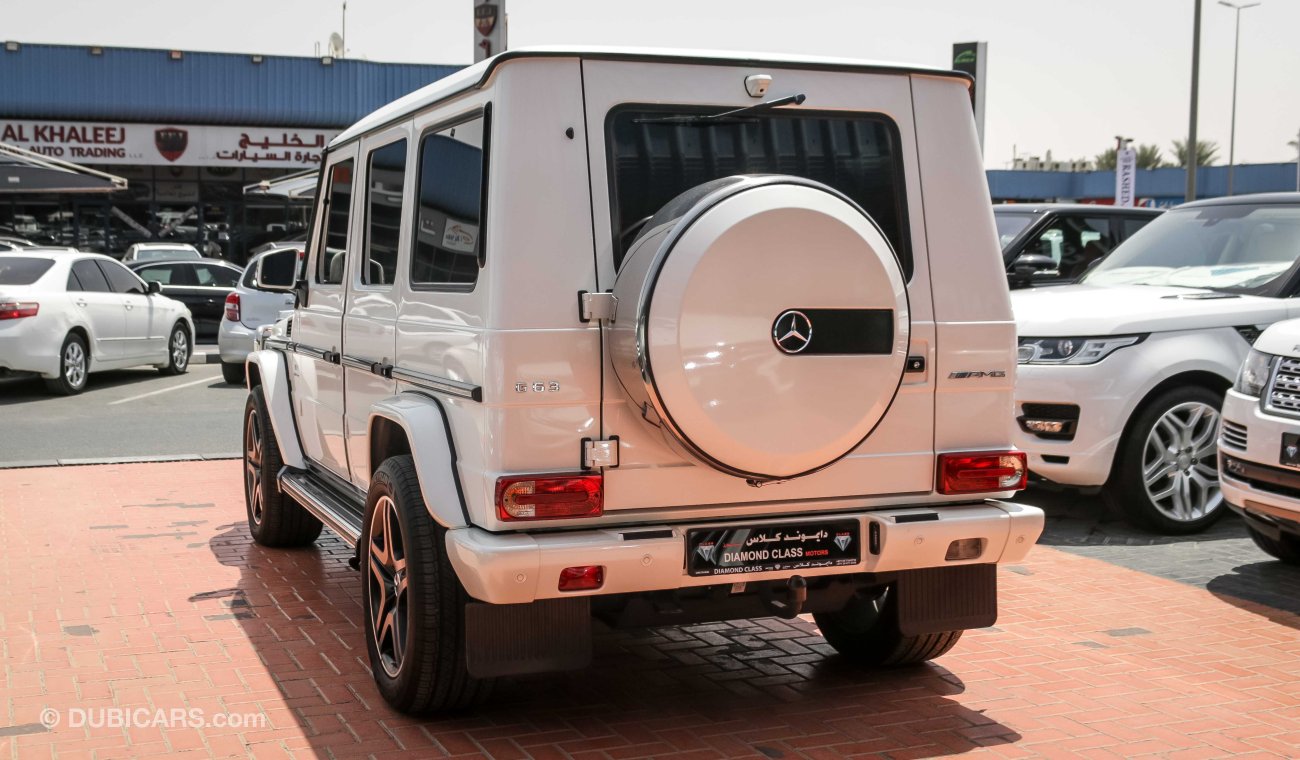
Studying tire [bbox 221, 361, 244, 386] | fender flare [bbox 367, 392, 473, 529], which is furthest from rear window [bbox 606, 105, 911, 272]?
tire [bbox 221, 361, 244, 386]

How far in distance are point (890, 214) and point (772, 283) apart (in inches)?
31.2

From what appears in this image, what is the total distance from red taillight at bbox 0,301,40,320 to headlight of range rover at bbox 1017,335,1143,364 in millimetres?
10856

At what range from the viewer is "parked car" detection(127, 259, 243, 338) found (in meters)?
21.4

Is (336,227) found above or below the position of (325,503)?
above

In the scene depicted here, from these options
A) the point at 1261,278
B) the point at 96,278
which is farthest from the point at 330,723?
the point at 96,278

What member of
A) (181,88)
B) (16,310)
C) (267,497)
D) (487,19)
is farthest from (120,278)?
(181,88)

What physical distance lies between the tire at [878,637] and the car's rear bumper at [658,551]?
447 millimetres

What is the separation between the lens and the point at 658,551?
4230mm

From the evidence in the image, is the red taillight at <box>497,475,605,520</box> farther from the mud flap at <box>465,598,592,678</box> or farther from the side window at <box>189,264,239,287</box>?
the side window at <box>189,264,239,287</box>

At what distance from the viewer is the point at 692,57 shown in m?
4.48

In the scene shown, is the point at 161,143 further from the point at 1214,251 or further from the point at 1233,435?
the point at 1233,435

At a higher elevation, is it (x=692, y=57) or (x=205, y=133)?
(x=205, y=133)

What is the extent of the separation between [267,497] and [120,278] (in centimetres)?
1026

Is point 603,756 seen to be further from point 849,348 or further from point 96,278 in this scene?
point 96,278
